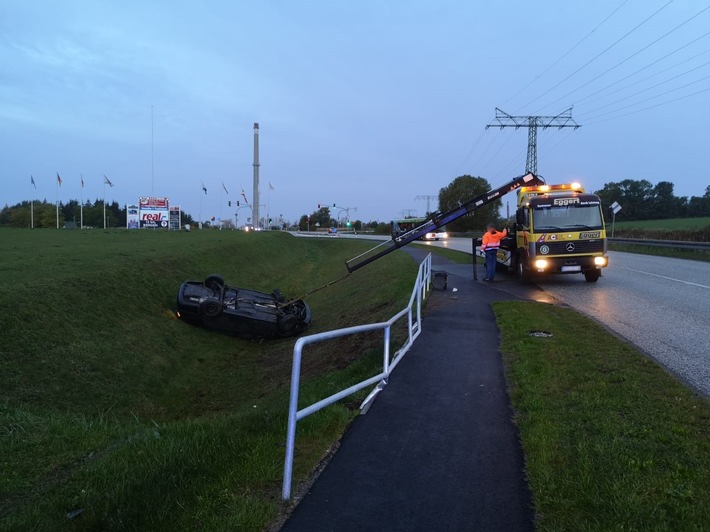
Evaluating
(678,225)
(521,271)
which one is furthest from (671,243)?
(521,271)

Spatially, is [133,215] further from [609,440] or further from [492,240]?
[609,440]

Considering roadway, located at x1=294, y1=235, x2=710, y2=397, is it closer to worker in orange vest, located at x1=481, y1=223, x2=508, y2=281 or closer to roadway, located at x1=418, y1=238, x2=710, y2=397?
roadway, located at x1=418, y1=238, x2=710, y2=397

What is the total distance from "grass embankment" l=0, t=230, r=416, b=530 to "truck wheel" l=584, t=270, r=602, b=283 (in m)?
5.98

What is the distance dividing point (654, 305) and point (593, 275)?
483cm

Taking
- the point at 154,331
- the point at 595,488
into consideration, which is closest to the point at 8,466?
the point at 595,488

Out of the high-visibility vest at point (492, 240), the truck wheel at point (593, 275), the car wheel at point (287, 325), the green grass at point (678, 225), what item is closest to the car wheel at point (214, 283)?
the car wheel at point (287, 325)

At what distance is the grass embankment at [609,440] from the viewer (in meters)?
3.35

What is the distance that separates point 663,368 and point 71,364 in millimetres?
10171

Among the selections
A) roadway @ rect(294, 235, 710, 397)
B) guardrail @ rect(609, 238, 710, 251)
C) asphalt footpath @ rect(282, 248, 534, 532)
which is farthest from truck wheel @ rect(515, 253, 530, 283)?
guardrail @ rect(609, 238, 710, 251)

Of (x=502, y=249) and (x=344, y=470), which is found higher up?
(x=502, y=249)

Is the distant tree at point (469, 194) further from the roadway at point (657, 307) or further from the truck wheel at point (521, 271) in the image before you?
the truck wheel at point (521, 271)

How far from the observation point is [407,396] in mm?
6156

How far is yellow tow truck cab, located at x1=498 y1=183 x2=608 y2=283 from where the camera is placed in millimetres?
16219

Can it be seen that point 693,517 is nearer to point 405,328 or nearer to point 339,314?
point 405,328
